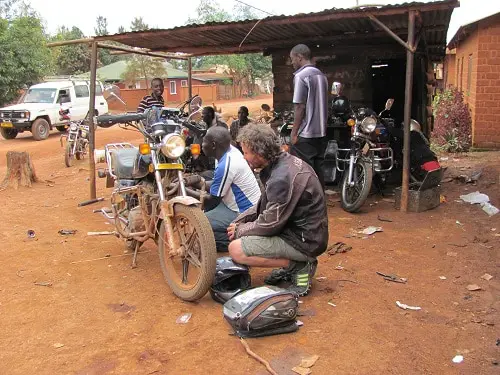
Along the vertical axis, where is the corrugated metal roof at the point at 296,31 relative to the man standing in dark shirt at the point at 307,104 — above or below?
above

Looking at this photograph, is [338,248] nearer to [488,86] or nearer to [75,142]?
[488,86]

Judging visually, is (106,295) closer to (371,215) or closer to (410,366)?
(410,366)

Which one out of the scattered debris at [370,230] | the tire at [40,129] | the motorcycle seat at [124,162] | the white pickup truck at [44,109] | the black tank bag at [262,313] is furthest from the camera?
the tire at [40,129]

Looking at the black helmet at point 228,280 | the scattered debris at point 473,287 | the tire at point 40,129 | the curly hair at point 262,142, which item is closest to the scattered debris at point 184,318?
the black helmet at point 228,280

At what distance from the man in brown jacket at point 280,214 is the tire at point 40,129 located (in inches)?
600

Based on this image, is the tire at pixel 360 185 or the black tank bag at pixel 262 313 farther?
the tire at pixel 360 185

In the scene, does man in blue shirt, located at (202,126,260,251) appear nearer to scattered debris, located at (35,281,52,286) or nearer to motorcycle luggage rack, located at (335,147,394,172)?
scattered debris, located at (35,281,52,286)

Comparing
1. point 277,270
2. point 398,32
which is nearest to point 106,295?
point 277,270

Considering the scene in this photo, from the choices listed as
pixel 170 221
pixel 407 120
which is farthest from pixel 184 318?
pixel 407 120

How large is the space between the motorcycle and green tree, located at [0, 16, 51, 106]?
21.9m

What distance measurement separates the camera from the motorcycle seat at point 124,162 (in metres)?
4.70

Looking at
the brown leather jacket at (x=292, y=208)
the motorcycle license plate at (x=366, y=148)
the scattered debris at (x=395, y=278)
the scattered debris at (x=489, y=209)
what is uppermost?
the motorcycle license plate at (x=366, y=148)

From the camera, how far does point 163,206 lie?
401 cm

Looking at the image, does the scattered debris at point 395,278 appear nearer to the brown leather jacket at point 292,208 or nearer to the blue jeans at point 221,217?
the brown leather jacket at point 292,208
